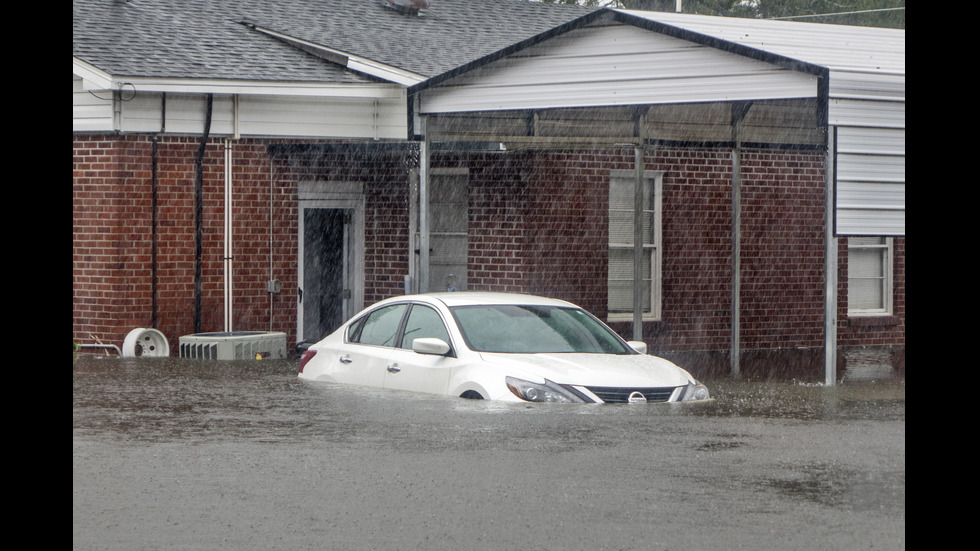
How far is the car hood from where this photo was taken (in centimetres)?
1034

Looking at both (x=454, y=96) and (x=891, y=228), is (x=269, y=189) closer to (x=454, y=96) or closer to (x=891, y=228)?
(x=454, y=96)

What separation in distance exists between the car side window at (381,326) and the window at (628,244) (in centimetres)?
728

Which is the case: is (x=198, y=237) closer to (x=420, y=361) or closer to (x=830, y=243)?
(x=420, y=361)

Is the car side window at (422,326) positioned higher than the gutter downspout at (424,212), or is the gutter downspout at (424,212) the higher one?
the gutter downspout at (424,212)

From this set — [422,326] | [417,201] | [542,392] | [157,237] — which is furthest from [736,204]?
[157,237]

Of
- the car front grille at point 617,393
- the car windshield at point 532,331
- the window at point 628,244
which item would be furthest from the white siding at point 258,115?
the car front grille at point 617,393

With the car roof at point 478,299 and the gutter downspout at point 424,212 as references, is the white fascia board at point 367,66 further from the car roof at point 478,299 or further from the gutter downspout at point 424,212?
the car roof at point 478,299

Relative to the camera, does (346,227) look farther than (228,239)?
Yes

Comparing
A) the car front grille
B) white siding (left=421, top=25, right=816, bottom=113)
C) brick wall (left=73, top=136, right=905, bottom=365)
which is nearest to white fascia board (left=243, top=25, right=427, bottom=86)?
brick wall (left=73, top=136, right=905, bottom=365)

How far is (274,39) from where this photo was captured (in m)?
19.1

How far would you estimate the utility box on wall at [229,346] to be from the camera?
53.3 feet

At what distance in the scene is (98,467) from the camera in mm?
8789

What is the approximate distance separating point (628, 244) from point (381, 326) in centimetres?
777

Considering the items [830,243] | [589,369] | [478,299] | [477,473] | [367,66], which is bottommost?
[477,473]
